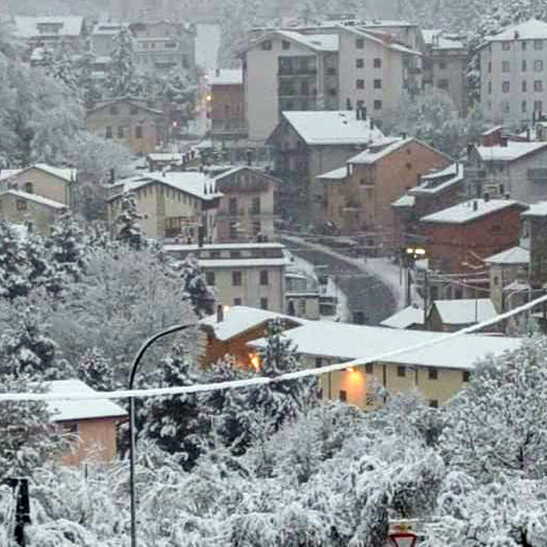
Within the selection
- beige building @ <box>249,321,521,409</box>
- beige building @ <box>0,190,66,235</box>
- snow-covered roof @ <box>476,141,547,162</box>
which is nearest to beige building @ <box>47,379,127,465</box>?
beige building @ <box>249,321,521,409</box>

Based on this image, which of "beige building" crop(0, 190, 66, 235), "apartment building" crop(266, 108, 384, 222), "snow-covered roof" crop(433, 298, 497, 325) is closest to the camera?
"snow-covered roof" crop(433, 298, 497, 325)

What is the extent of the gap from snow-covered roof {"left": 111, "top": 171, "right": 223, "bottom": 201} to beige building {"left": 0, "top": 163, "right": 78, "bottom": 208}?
1.19 feet

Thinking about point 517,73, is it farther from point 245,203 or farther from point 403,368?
point 403,368

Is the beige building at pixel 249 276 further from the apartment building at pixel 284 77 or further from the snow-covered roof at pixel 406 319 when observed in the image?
the apartment building at pixel 284 77

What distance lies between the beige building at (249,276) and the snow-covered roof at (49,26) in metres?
9.87

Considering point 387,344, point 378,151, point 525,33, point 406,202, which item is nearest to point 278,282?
point 406,202

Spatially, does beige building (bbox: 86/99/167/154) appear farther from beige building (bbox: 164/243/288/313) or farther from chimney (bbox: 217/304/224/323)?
chimney (bbox: 217/304/224/323)

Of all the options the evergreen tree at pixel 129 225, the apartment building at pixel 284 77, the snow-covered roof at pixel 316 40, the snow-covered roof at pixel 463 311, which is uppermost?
the snow-covered roof at pixel 316 40

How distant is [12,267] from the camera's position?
9164mm

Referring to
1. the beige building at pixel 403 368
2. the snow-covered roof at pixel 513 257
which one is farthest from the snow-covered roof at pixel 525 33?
the beige building at pixel 403 368

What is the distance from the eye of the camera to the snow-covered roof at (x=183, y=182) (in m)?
11.5

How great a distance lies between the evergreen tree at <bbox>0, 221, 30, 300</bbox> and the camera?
8969 mm

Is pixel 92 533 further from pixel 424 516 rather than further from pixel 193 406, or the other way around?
pixel 193 406

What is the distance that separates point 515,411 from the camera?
4.73m
